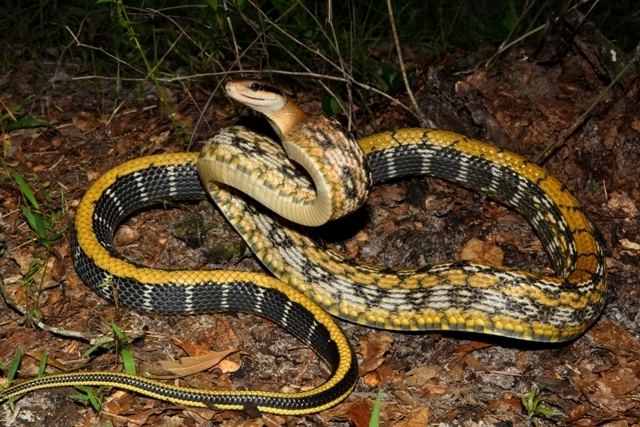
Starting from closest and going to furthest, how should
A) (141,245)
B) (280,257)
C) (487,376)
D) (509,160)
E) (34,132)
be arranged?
(487,376)
(280,257)
(141,245)
(509,160)
(34,132)

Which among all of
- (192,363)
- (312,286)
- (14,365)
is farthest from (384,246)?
(14,365)

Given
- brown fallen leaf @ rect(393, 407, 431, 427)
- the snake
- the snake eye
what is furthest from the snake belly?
the snake eye

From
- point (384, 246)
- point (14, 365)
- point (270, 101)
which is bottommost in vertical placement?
point (14, 365)

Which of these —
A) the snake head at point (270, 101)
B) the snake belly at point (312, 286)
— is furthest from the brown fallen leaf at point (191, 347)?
the snake head at point (270, 101)

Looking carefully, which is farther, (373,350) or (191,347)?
(373,350)

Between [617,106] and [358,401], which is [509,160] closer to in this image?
[617,106]

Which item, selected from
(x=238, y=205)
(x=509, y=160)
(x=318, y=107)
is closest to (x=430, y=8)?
(x=318, y=107)

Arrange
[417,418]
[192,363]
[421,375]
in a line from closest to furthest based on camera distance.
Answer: [417,418] < [192,363] < [421,375]

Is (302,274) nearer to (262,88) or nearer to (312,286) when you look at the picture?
(312,286)
